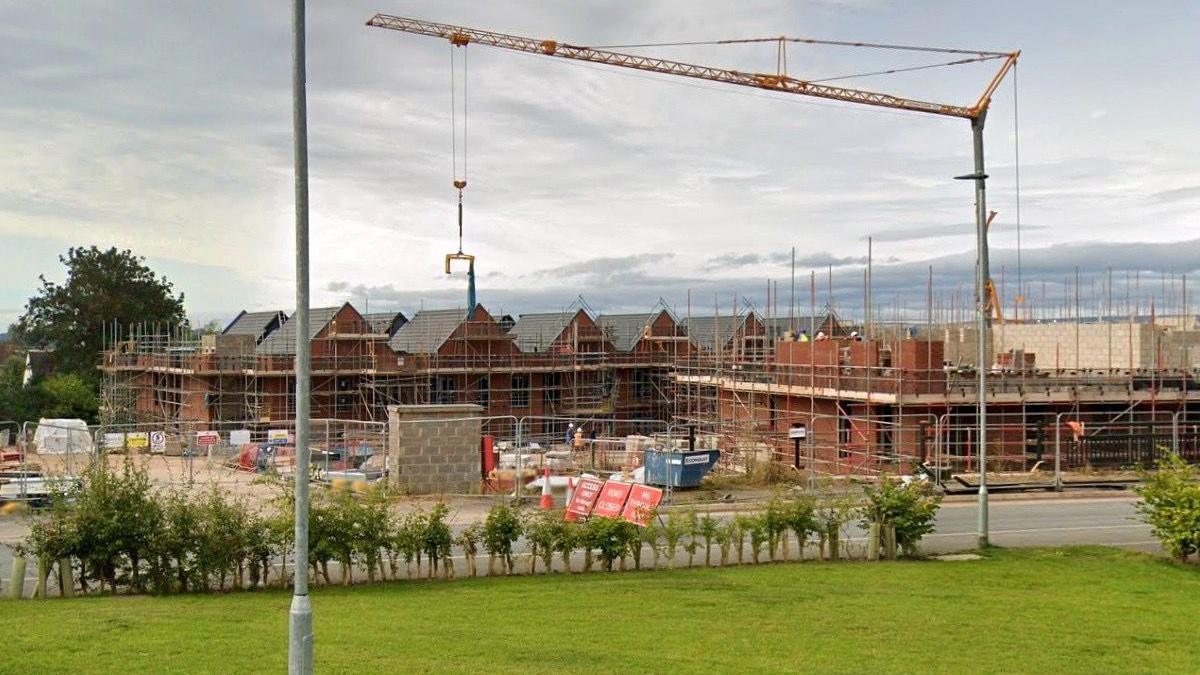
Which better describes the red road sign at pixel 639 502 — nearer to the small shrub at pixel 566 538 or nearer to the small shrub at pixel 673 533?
the small shrub at pixel 673 533

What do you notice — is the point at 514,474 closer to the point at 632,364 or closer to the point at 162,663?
the point at 162,663

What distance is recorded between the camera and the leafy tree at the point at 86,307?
226 feet

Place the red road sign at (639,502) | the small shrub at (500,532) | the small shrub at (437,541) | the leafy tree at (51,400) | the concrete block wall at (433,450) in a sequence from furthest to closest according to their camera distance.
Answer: the leafy tree at (51,400)
the concrete block wall at (433,450)
the red road sign at (639,502)
the small shrub at (500,532)
the small shrub at (437,541)

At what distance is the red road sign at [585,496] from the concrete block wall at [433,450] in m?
9.01

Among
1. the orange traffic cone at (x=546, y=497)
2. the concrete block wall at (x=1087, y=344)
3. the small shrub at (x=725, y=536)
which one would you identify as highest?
the concrete block wall at (x=1087, y=344)

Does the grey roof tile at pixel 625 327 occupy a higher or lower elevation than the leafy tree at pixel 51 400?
higher

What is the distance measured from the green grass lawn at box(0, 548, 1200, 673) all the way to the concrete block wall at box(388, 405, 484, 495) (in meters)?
13.3

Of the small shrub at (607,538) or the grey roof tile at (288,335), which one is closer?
the small shrub at (607,538)

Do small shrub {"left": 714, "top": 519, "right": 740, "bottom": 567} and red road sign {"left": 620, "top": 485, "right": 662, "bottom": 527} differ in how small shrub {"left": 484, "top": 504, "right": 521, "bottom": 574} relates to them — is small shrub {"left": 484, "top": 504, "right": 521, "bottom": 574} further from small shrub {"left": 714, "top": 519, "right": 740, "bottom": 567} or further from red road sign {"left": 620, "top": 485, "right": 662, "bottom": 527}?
small shrub {"left": 714, "top": 519, "right": 740, "bottom": 567}

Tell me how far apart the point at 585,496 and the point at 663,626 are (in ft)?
28.7

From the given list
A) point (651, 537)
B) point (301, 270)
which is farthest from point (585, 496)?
point (301, 270)

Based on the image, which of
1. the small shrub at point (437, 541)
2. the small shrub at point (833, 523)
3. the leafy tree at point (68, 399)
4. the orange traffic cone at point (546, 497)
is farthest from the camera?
the leafy tree at point (68, 399)

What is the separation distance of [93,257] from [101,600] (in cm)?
6209

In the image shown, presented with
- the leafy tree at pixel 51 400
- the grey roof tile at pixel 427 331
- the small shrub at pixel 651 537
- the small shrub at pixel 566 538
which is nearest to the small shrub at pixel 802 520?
the small shrub at pixel 651 537
